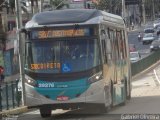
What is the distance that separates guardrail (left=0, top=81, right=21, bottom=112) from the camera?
A: 2209cm

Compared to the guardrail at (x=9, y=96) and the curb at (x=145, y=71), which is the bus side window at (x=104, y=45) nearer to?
the guardrail at (x=9, y=96)

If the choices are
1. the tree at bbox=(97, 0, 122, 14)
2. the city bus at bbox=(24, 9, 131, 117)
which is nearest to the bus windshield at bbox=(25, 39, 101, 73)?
the city bus at bbox=(24, 9, 131, 117)

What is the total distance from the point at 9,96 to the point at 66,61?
→ 5.94 meters

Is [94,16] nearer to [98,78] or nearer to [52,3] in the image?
[98,78]

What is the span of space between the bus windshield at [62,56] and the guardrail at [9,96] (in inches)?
173

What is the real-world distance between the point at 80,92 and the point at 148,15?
17593 cm

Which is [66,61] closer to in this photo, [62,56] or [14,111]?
[62,56]

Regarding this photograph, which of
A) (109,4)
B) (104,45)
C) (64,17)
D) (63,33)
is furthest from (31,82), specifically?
(109,4)

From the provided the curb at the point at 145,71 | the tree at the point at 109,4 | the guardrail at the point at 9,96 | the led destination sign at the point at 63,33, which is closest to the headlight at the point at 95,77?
the led destination sign at the point at 63,33

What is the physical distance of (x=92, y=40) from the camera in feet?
58.2

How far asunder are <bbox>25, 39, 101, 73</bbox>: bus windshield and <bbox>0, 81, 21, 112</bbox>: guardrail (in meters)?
4.40

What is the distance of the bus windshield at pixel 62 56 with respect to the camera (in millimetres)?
17453

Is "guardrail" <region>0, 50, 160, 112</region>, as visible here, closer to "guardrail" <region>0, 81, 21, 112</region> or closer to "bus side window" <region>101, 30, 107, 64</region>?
"guardrail" <region>0, 81, 21, 112</region>

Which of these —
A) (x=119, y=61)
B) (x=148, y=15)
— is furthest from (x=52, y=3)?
(x=148, y=15)
